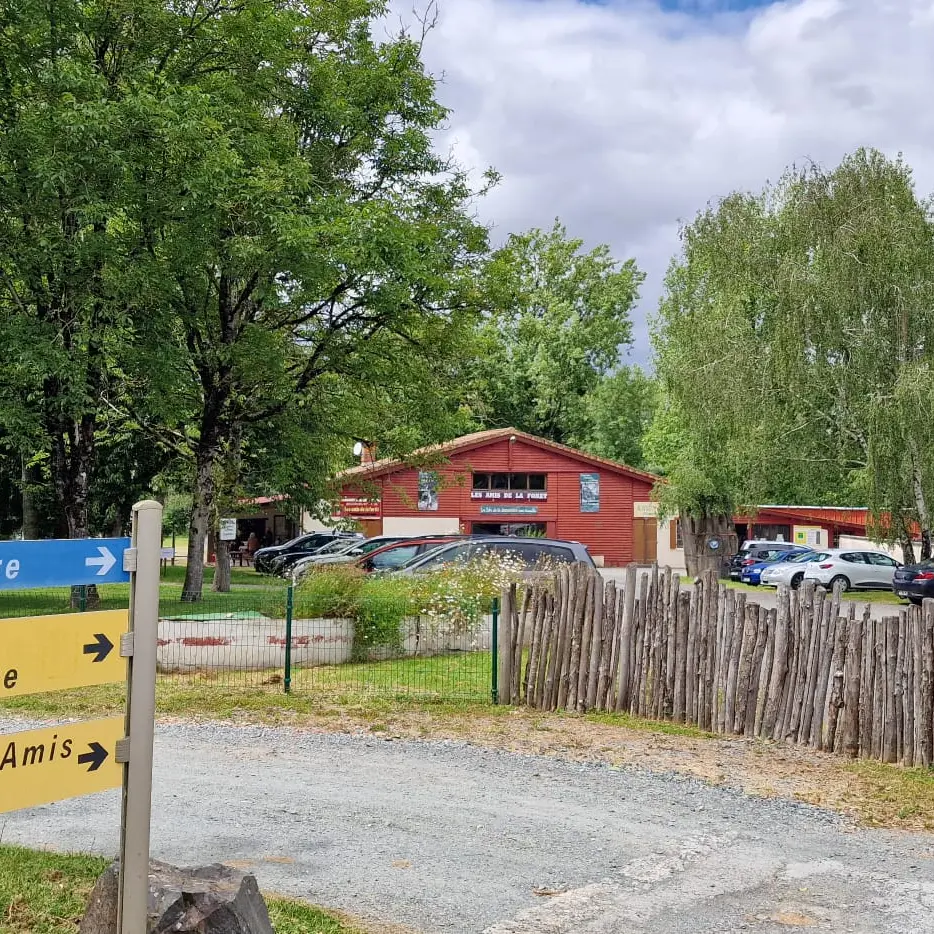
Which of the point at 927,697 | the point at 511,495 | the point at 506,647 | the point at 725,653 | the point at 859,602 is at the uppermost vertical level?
the point at 511,495

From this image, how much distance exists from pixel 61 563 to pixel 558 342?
63536 mm

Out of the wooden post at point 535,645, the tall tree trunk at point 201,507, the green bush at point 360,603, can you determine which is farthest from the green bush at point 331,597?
the tall tree trunk at point 201,507

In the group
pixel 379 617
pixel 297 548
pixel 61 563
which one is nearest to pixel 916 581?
pixel 379 617

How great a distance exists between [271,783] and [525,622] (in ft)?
14.1

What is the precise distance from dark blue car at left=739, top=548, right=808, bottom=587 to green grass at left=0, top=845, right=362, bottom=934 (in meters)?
35.0

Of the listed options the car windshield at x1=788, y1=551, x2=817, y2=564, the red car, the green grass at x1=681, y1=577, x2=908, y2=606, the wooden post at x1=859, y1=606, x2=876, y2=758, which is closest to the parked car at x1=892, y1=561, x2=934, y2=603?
the green grass at x1=681, y1=577, x2=908, y2=606

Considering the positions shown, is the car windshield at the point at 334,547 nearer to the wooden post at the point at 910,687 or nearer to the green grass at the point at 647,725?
the green grass at the point at 647,725

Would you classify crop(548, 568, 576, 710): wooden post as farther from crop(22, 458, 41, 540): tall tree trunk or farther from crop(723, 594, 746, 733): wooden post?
crop(22, 458, 41, 540): tall tree trunk

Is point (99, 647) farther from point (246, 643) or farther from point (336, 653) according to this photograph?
point (336, 653)

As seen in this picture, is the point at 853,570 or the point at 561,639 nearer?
the point at 561,639

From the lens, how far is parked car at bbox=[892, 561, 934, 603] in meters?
28.8

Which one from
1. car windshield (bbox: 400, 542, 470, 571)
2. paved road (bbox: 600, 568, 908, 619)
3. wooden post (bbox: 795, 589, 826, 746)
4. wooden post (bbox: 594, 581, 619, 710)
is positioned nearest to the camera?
wooden post (bbox: 795, 589, 826, 746)

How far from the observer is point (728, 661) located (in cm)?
1065

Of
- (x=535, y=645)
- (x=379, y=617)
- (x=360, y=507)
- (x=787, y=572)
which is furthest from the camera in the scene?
(x=360, y=507)
